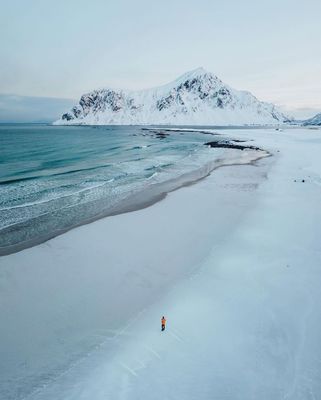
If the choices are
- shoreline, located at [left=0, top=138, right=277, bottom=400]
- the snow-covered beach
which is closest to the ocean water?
shoreline, located at [left=0, top=138, right=277, bottom=400]

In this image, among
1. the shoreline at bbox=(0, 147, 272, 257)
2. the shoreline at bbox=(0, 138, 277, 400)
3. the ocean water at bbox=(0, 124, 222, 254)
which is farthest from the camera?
the ocean water at bbox=(0, 124, 222, 254)

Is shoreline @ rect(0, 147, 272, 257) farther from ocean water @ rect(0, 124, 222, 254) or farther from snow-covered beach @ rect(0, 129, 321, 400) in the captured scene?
snow-covered beach @ rect(0, 129, 321, 400)

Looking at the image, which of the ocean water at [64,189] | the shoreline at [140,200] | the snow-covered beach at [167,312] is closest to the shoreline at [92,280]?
the snow-covered beach at [167,312]

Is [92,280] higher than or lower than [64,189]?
lower

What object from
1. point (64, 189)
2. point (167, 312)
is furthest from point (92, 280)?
point (64, 189)

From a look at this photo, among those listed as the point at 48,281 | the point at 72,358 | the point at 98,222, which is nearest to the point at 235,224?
the point at 98,222

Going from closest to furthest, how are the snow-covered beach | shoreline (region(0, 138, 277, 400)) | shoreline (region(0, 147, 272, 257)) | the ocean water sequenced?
the snow-covered beach → shoreline (region(0, 138, 277, 400)) → shoreline (region(0, 147, 272, 257)) → the ocean water

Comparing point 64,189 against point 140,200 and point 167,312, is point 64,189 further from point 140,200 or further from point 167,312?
point 167,312

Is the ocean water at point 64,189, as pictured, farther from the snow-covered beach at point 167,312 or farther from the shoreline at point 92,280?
the snow-covered beach at point 167,312
